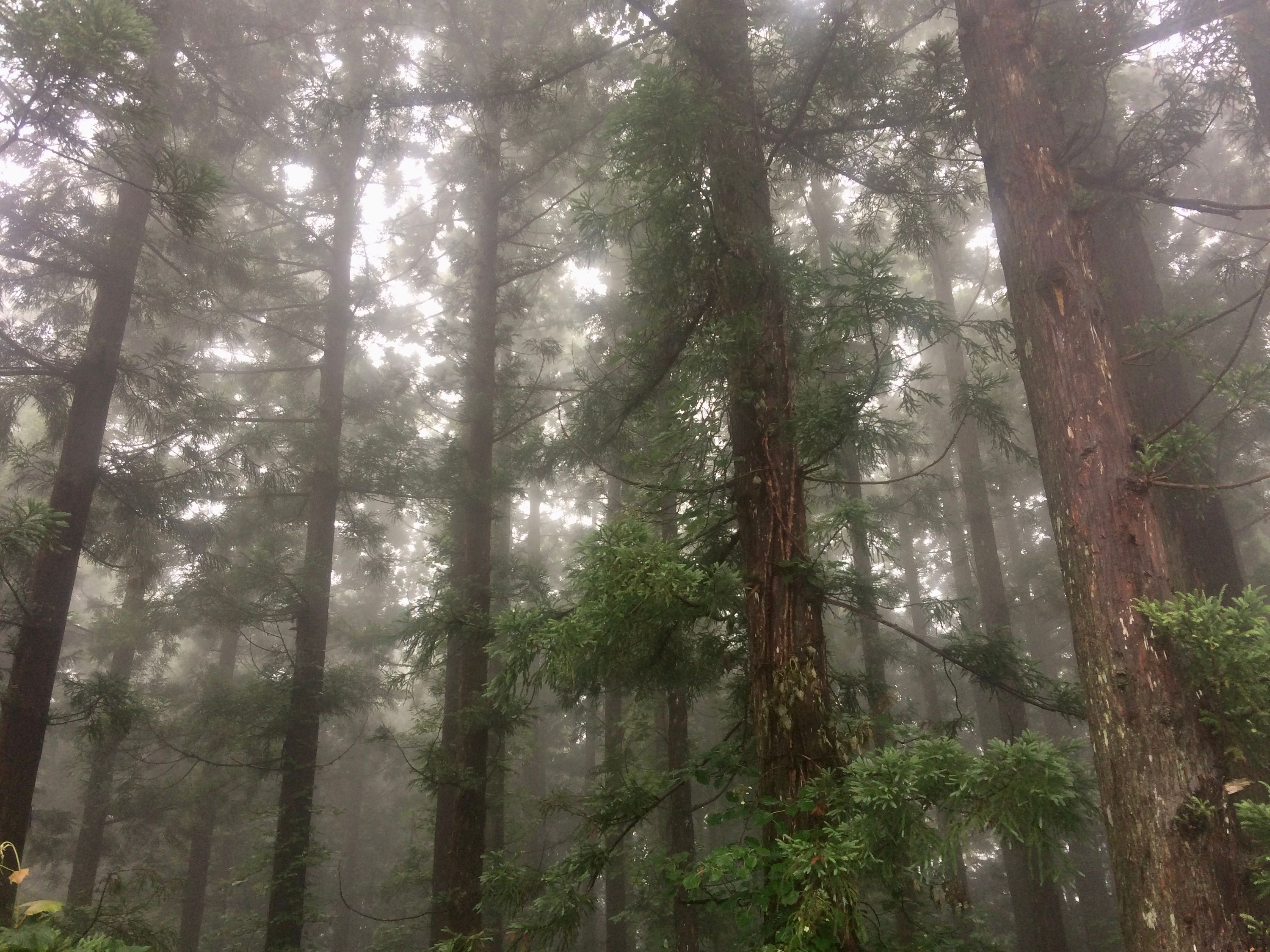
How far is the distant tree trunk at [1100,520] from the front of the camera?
10.6ft

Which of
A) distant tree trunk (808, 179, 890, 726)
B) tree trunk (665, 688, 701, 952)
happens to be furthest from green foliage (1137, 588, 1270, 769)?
tree trunk (665, 688, 701, 952)

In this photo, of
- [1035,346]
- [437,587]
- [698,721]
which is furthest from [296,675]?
[698,721]

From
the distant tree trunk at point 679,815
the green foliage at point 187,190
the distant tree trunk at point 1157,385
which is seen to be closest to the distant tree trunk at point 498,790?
the distant tree trunk at point 679,815

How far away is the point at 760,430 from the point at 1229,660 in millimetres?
2971

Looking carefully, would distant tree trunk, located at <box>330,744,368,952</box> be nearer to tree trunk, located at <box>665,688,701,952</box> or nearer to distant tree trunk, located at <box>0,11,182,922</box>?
tree trunk, located at <box>665,688,701,952</box>

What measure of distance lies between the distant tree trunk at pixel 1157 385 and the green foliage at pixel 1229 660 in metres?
3.52

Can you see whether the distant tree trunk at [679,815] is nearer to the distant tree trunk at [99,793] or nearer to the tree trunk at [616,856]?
the tree trunk at [616,856]

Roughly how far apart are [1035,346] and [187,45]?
Result: 41.7 ft

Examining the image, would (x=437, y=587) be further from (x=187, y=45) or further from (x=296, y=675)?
(x=187, y=45)

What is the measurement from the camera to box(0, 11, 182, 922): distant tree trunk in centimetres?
713

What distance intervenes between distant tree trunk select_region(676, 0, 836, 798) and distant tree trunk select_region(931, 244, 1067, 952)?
5592 millimetres

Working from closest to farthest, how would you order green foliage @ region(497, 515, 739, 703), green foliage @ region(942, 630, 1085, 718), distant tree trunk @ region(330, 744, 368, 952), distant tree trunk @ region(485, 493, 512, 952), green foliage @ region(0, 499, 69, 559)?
green foliage @ region(497, 515, 739, 703), green foliage @ region(942, 630, 1085, 718), green foliage @ region(0, 499, 69, 559), distant tree trunk @ region(485, 493, 512, 952), distant tree trunk @ region(330, 744, 368, 952)

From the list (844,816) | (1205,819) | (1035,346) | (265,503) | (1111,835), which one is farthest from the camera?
(265,503)

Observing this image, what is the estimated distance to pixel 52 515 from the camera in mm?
5801
